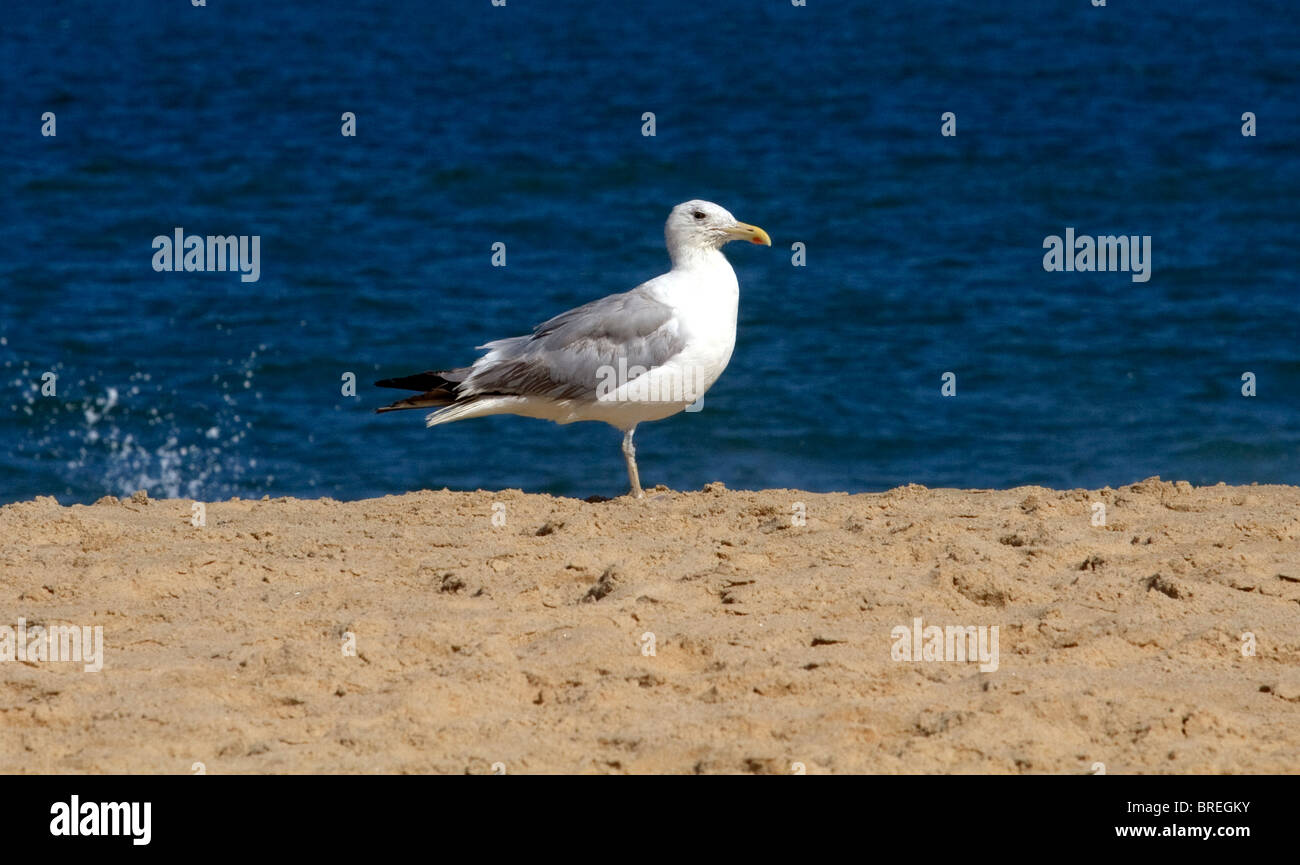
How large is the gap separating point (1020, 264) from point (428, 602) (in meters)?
10.7

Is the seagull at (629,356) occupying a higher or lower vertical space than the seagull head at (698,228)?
lower

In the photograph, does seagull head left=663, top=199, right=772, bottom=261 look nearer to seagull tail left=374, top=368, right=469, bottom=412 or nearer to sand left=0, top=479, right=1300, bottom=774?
seagull tail left=374, top=368, right=469, bottom=412

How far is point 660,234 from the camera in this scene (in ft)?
52.6

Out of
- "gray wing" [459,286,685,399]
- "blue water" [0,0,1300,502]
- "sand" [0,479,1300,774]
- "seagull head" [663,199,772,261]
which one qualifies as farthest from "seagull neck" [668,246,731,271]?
"blue water" [0,0,1300,502]

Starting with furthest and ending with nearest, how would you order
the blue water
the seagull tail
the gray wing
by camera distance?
the blue water → the seagull tail → the gray wing

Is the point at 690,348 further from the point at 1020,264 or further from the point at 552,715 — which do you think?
the point at 1020,264

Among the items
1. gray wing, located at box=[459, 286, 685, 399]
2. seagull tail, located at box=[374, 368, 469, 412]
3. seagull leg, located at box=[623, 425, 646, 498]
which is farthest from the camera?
seagull tail, located at box=[374, 368, 469, 412]

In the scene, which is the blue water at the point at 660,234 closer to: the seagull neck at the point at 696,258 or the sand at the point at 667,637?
the seagull neck at the point at 696,258

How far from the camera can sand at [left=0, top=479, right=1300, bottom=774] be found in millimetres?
4285

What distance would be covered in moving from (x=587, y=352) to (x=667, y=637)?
121 inches

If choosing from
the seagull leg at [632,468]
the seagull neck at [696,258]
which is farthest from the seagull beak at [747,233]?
the seagull leg at [632,468]

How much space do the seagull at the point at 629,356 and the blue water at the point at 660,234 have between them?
3000mm

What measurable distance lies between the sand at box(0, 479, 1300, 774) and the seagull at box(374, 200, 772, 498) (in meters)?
1.06

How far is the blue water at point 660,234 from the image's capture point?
1180 cm
